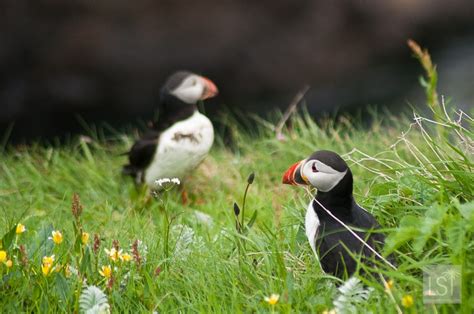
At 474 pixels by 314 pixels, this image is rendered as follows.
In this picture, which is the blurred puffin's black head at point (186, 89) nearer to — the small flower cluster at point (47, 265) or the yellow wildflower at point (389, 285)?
the small flower cluster at point (47, 265)

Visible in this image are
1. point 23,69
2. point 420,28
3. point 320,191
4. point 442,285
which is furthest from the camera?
point 420,28

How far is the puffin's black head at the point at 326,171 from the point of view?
10.7 ft

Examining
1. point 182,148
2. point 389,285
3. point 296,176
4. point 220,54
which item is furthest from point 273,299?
point 220,54

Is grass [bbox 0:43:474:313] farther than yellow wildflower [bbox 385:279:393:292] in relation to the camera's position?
Yes

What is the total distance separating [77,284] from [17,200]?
204 centimetres

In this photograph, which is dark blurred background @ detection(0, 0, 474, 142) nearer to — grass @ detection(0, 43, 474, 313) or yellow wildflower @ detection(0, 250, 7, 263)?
grass @ detection(0, 43, 474, 313)

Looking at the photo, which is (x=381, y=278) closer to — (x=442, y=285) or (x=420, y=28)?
(x=442, y=285)

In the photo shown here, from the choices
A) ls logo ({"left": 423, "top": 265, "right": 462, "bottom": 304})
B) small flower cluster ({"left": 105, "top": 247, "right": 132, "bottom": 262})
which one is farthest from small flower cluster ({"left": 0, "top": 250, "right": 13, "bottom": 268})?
ls logo ({"left": 423, "top": 265, "right": 462, "bottom": 304})

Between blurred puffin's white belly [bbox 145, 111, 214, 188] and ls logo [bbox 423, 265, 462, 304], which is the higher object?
ls logo [bbox 423, 265, 462, 304]

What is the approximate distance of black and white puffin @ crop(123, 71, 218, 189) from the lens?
5.30m

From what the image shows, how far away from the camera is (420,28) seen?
1036cm

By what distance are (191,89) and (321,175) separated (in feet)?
7.13

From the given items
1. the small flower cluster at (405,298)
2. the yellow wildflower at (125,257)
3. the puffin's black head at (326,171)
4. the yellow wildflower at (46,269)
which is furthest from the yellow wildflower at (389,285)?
the yellow wildflower at (46,269)

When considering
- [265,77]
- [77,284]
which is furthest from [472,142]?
[265,77]
